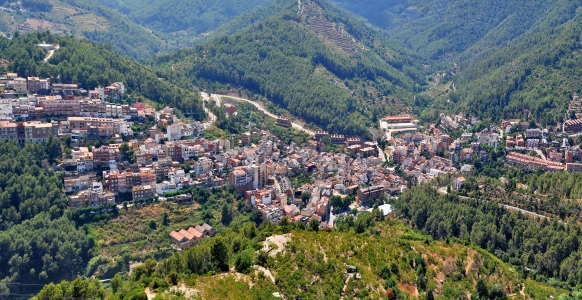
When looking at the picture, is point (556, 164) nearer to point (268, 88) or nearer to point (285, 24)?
point (268, 88)

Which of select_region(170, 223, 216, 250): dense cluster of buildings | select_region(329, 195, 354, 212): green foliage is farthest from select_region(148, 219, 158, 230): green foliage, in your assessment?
select_region(329, 195, 354, 212): green foliage

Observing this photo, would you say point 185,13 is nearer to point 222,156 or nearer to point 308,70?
point 308,70

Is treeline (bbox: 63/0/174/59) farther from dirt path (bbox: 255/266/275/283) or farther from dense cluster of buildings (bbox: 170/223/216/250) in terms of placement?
dirt path (bbox: 255/266/275/283)

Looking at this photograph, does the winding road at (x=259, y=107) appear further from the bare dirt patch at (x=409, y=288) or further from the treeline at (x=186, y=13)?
the treeline at (x=186, y=13)

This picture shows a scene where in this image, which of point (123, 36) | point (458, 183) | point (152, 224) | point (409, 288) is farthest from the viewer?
point (123, 36)

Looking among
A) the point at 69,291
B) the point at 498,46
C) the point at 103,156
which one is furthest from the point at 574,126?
the point at 69,291

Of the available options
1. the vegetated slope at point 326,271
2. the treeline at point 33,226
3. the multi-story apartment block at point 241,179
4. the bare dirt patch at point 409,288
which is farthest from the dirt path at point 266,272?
the multi-story apartment block at point 241,179
